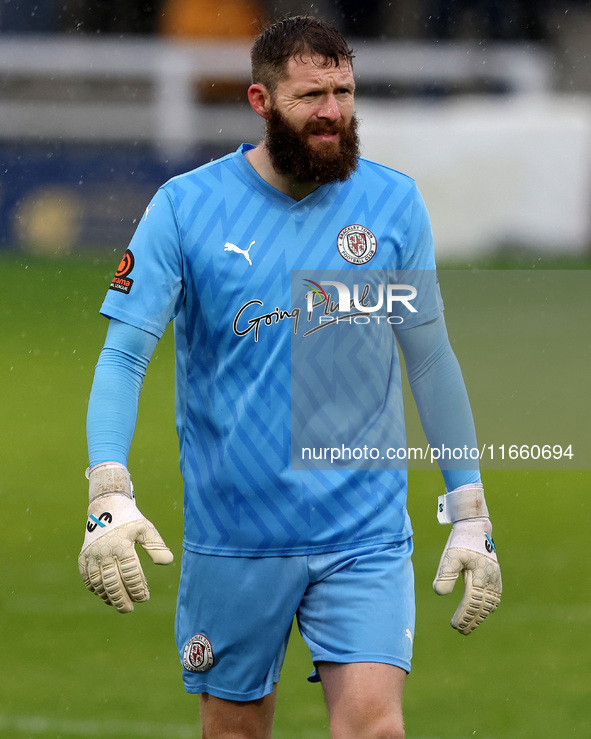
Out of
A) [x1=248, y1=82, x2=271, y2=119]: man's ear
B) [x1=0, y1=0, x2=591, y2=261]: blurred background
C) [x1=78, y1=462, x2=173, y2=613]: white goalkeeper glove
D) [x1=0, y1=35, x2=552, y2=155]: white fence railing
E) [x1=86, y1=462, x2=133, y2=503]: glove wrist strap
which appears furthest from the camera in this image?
[x1=0, y1=35, x2=552, y2=155]: white fence railing

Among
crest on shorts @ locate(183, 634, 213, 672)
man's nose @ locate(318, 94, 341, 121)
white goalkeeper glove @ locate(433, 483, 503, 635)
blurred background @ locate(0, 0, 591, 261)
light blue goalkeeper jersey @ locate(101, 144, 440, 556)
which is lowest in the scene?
crest on shorts @ locate(183, 634, 213, 672)

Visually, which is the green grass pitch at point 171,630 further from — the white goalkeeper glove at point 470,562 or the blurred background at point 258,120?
the blurred background at point 258,120

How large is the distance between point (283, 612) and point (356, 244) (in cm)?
106

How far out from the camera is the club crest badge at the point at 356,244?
3.93m

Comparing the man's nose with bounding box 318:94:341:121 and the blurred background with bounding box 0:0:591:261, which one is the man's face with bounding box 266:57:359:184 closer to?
the man's nose with bounding box 318:94:341:121

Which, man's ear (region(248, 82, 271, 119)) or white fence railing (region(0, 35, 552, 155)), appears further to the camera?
white fence railing (region(0, 35, 552, 155))

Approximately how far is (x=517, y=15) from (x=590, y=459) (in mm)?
23206

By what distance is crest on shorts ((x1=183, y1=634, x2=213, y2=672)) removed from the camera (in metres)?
3.99

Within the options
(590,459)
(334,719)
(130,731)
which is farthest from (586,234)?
(334,719)

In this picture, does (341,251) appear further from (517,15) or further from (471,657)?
(517,15)

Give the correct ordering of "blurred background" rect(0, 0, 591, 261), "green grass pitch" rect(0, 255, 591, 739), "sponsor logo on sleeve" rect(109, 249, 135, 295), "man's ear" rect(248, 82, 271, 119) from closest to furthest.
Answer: "sponsor logo on sleeve" rect(109, 249, 135, 295), "man's ear" rect(248, 82, 271, 119), "green grass pitch" rect(0, 255, 591, 739), "blurred background" rect(0, 0, 591, 261)

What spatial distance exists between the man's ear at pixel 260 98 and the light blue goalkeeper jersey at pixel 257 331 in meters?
0.19

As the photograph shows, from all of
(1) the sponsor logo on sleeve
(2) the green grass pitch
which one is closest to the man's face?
(1) the sponsor logo on sleeve

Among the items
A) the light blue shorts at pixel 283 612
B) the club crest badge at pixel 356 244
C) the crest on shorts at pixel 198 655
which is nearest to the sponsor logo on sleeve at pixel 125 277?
the club crest badge at pixel 356 244
